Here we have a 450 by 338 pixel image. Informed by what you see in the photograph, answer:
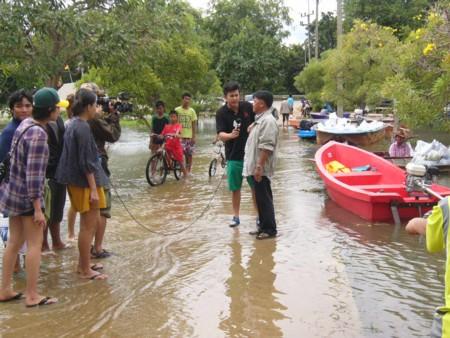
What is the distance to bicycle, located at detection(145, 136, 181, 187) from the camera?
10.2m

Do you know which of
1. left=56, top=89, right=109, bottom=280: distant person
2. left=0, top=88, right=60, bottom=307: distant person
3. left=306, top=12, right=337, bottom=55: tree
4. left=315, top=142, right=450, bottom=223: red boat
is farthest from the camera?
left=306, top=12, right=337, bottom=55: tree

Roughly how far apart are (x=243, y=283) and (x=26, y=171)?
2122 mm

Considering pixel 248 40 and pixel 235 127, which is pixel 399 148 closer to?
pixel 235 127

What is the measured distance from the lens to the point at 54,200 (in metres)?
5.64

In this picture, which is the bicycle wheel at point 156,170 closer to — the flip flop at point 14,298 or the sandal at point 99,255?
the sandal at point 99,255

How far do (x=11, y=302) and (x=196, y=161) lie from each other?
33.0ft

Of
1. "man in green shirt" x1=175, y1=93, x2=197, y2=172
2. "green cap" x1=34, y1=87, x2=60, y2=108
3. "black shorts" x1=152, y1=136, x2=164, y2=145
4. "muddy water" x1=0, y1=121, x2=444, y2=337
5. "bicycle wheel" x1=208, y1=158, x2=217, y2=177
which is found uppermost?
"green cap" x1=34, y1=87, x2=60, y2=108

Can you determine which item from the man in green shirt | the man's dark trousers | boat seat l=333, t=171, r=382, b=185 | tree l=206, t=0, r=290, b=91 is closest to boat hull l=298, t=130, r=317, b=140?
the man in green shirt

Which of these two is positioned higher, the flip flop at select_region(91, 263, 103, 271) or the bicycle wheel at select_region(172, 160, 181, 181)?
the bicycle wheel at select_region(172, 160, 181, 181)

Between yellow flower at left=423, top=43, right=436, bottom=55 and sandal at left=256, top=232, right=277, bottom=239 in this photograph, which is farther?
yellow flower at left=423, top=43, right=436, bottom=55

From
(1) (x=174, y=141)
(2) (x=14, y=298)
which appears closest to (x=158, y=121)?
(1) (x=174, y=141)

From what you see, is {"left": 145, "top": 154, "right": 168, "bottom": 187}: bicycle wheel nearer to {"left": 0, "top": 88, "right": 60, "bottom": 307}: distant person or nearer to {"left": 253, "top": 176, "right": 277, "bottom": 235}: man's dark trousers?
{"left": 253, "top": 176, "right": 277, "bottom": 235}: man's dark trousers

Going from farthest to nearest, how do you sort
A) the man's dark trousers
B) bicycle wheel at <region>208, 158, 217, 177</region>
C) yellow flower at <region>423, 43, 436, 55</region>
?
bicycle wheel at <region>208, 158, 217, 177</region>
yellow flower at <region>423, 43, 436, 55</region>
the man's dark trousers

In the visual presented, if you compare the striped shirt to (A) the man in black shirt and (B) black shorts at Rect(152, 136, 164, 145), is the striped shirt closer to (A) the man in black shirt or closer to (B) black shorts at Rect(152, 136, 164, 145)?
(A) the man in black shirt
